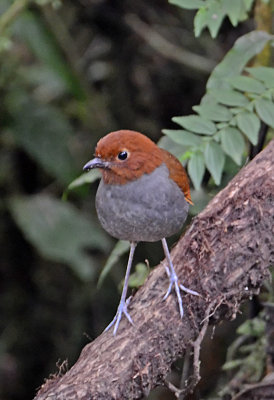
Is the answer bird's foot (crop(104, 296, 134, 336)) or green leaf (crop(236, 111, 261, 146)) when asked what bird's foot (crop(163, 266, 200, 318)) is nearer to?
bird's foot (crop(104, 296, 134, 336))

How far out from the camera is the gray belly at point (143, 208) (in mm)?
2391

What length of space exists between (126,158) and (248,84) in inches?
24.2

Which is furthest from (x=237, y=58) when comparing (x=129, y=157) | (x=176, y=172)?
(x=129, y=157)

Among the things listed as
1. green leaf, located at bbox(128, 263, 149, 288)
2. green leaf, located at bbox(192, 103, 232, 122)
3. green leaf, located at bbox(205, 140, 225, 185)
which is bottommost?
green leaf, located at bbox(128, 263, 149, 288)

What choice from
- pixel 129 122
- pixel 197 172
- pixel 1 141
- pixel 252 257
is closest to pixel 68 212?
→ pixel 1 141

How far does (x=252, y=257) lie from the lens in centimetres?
233

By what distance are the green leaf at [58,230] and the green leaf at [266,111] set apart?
2007mm

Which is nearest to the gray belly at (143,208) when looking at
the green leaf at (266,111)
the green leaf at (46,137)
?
the green leaf at (266,111)

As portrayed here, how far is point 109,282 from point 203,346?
43.3 inches

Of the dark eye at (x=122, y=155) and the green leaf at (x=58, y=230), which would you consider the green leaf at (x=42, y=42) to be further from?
the dark eye at (x=122, y=155)

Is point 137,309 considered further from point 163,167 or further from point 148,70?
point 148,70

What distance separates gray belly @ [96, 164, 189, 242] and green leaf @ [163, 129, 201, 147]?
244mm

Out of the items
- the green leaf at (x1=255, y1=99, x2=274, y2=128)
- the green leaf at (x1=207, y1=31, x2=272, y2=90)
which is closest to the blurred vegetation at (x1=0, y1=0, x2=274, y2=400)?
the green leaf at (x1=207, y1=31, x2=272, y2=90)

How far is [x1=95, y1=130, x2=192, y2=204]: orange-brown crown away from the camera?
2.38m
